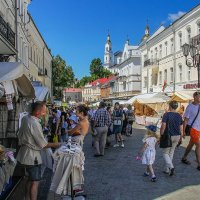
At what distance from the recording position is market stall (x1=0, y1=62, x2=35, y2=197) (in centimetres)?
601

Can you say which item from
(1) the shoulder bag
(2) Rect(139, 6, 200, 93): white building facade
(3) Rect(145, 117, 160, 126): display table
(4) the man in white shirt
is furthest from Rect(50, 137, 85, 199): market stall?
(2) Rect(139, 6, 200, 93): white building facade

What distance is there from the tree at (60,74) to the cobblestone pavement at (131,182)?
47.8 m

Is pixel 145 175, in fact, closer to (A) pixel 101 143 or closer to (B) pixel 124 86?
(A) pixel 101 143

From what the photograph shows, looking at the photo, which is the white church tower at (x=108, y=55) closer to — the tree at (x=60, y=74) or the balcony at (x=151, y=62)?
the tree at (x=60, y=74)

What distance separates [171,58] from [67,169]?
116ft

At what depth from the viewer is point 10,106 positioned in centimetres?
723

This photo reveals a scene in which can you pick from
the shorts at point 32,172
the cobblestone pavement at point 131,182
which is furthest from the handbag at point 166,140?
the shorts at point 32,172

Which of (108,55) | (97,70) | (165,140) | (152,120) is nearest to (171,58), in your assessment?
(152,120)

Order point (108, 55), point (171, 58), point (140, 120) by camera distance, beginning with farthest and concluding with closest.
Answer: point (108, 55), point (171, 58), point (140, 120)

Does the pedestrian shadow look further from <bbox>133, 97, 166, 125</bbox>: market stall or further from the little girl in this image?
<bbox>133, 97, 166, 125</bbox>: market stall

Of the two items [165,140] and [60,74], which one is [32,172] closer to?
[165,140]

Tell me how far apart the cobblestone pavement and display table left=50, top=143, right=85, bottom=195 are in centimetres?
70

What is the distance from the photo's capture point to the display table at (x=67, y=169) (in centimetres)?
628

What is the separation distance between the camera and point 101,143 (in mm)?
12422
